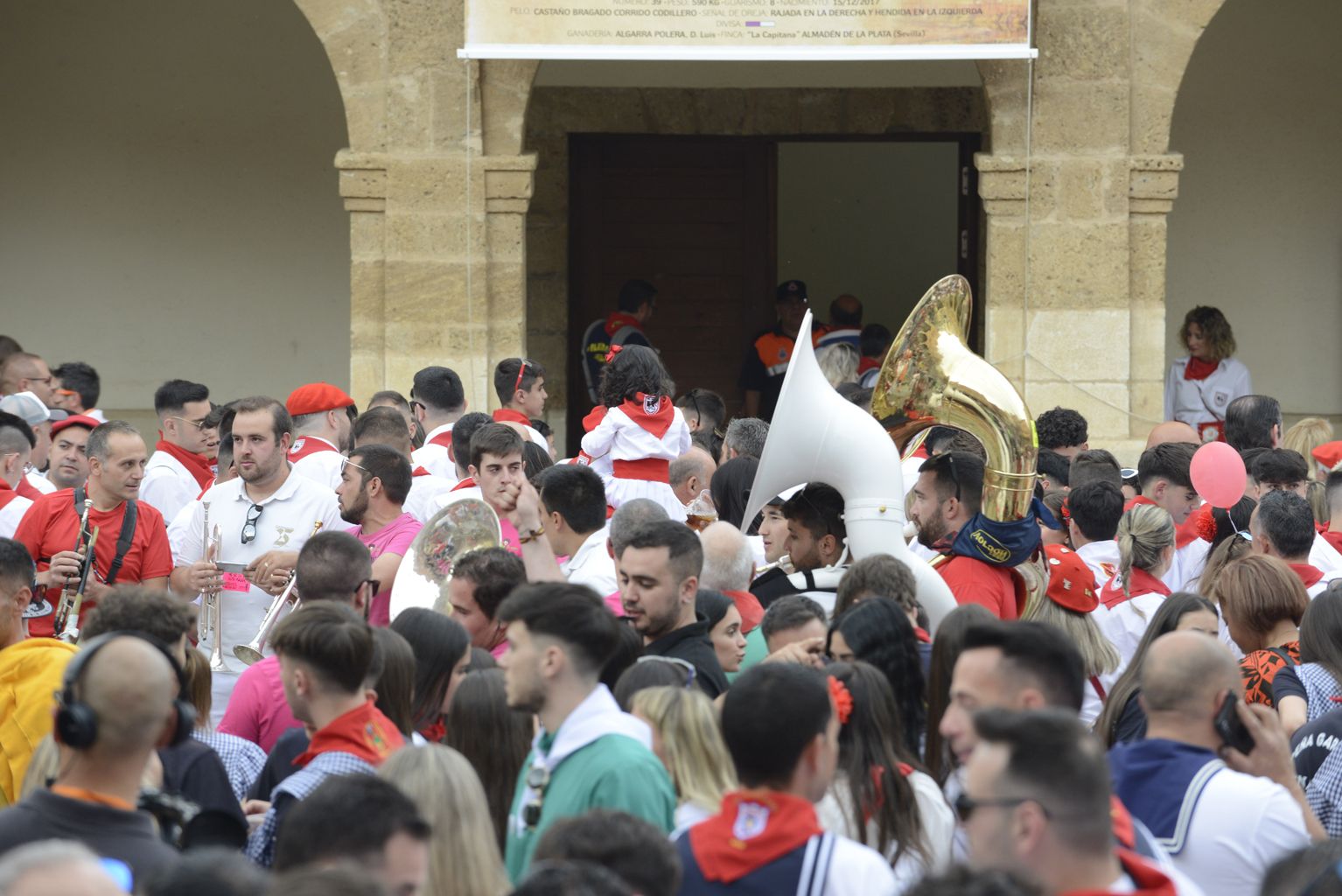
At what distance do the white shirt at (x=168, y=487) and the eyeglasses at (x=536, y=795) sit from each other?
4.17 m

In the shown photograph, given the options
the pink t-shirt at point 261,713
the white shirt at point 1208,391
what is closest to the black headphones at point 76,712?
the pink t-shirt at point 261,713

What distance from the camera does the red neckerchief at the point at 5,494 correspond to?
654 cm

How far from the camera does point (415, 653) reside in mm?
4055

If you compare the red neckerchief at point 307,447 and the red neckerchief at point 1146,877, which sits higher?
the red neckerchief at point 307,447

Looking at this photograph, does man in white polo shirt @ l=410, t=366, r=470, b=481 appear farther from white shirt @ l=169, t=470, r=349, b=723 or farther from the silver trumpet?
the silver trumpet

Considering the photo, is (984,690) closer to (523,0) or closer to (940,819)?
(940,819)

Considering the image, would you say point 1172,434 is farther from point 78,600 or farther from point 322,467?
point 78,600

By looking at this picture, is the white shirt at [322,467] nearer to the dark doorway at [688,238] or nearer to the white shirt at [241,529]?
the white shirt at [241,529]

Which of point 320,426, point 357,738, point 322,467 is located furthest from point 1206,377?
point 357,738

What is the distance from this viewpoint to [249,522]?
5855mm

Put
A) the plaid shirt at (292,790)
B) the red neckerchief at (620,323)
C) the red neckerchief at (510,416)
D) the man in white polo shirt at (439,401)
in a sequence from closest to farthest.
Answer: the plaid shirt at (292,790) < the man in white polo shirt at (439,401) < the red neckerchief at (510,416) < the red neckerchief at (620,323)

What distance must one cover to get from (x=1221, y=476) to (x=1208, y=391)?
17.2 feet

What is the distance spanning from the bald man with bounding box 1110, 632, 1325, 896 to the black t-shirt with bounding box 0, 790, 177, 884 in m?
1.84

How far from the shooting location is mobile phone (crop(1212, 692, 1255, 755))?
3432 millimetres
